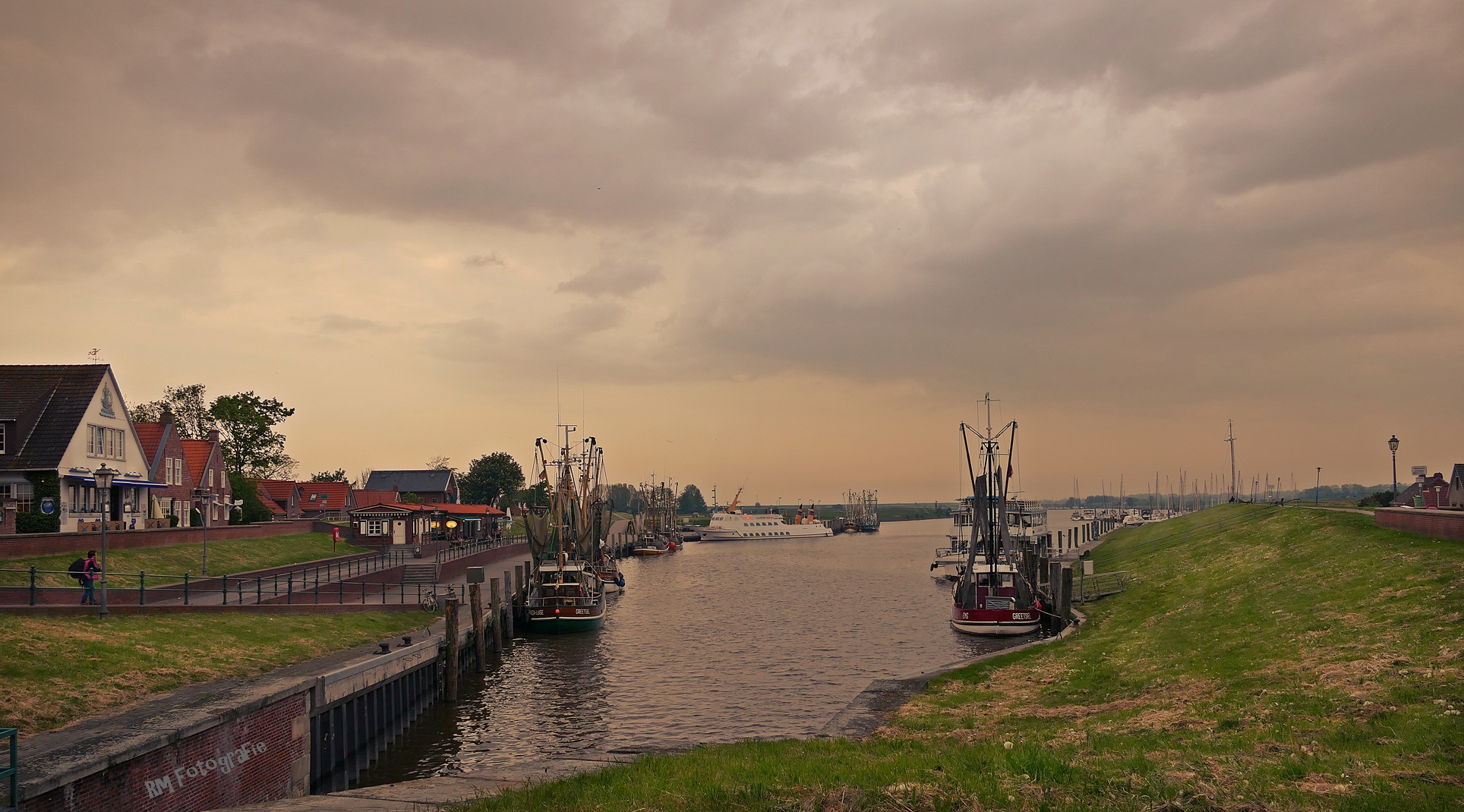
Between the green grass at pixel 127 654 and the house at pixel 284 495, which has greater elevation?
the house at pixel 284 495

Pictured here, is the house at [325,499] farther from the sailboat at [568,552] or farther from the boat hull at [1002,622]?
the boat hull at [1002,622]

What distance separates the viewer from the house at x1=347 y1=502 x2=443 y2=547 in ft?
276

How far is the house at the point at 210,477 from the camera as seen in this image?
76250 millimetres

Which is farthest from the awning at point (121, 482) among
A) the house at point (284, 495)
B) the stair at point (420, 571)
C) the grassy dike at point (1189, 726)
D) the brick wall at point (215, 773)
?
the grassy dike at point (1189, 726)

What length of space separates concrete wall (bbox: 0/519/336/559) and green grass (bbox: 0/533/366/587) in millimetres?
401

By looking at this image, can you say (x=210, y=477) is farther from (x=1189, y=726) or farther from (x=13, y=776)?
(x=1189, y=726)

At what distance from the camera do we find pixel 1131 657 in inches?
1157

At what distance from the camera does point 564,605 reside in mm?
51156

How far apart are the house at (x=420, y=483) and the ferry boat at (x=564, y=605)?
8015 cm

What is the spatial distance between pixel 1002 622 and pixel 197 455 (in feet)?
225

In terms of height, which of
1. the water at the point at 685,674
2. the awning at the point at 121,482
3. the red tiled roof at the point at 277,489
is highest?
the awning at the point at 121,482

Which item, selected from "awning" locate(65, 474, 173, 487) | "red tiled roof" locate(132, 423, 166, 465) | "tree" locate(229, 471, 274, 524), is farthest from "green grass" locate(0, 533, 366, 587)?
"red tiled roof" locate(132, 423, 166, 465)

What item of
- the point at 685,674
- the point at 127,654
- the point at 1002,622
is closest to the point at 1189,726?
the point at 685,674

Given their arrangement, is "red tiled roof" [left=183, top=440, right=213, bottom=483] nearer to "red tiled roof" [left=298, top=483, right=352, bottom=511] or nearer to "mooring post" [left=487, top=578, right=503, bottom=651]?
"red tiled roof" [left=298, top=483, right=352, bottom=511]
